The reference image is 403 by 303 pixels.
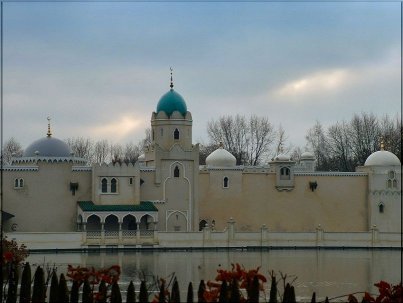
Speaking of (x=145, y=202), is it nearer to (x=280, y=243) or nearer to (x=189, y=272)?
(x=280, y=243)

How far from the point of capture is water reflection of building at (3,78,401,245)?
57.3m

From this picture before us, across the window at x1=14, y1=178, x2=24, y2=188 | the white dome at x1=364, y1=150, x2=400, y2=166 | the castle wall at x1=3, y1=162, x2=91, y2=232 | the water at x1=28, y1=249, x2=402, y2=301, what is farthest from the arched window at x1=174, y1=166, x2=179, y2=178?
the white dome at x1=364, y1=150, x2=400, y2=166

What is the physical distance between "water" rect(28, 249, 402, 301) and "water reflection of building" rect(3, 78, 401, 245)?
5.97m

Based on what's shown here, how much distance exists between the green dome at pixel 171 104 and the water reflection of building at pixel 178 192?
0.05m

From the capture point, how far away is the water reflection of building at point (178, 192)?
57.3 metres

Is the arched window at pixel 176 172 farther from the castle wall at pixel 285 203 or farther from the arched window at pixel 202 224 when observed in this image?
the arched window at pixel 202 224

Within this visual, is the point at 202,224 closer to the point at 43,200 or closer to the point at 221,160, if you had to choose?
the point at 221,160

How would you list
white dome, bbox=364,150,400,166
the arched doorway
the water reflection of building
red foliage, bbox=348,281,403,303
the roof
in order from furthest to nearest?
white dome, bbox=364,150,400,166 < the arched doorway < the water reflection of building < the roof < red foliage, bbox=348,281,403,303

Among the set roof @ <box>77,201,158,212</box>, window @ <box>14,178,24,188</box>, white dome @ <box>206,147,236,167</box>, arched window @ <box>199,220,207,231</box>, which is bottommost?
arched window @ <box>199,220,207,231</box>

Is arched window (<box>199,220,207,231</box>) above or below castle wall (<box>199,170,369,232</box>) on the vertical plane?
below

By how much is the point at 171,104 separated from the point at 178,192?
5.23 meters

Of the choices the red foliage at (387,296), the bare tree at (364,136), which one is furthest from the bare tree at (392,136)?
the red foliage at (387,296)

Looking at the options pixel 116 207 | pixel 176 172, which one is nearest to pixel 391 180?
pixel 176 172

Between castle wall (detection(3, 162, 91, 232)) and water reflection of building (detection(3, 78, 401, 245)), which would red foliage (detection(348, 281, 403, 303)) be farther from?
castle wall (detection(3, 162, 91, 232))
